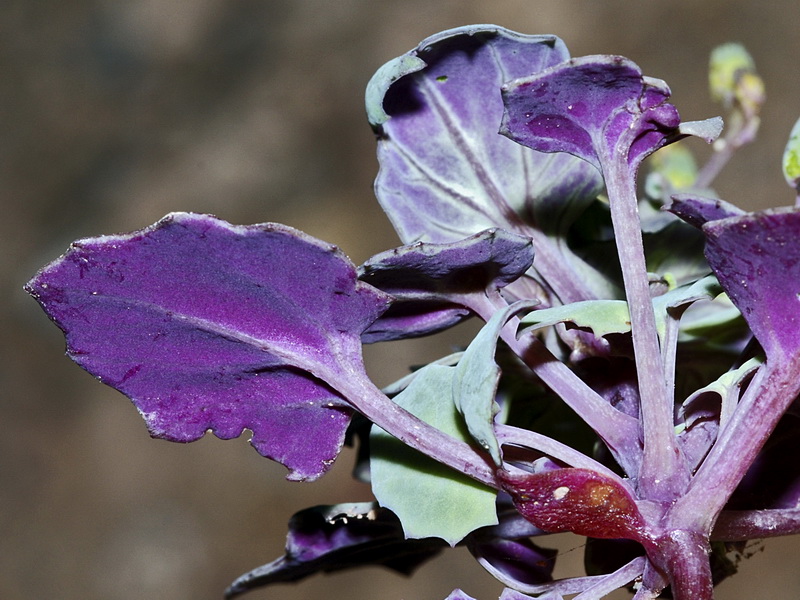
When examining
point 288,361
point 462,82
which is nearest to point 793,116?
point 462,82

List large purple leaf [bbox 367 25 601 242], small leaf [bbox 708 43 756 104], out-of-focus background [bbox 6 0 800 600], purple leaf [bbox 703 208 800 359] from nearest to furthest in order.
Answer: purple leaf [bbox 703 208 800 359], large purple leaf [bbox 367 25 601 242], small leaf [bbox 708 43 756 104], out-of-focus background [bbox 6 0 800 600]

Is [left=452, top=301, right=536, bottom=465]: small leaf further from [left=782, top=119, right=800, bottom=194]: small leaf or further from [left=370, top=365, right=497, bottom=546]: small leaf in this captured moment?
[left=782, top=119, right=800, bottom=194]: small leaf

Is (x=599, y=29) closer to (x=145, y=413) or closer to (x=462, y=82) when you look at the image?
(x=462, y=82)

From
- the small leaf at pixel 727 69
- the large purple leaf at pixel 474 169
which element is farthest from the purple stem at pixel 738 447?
the small leaf at pixel 727 69

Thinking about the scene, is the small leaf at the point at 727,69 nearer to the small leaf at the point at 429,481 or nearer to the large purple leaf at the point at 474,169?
the large purple leaf at the point at 474,169

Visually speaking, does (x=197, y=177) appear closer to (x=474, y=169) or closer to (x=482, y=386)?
(x=474, y=169)

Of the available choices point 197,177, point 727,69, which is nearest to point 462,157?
point 727,69

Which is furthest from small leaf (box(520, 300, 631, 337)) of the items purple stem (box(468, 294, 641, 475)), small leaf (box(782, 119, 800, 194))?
small leaf (box(782, 119, 800, 194))

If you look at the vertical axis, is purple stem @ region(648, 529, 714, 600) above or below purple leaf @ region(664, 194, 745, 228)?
below
